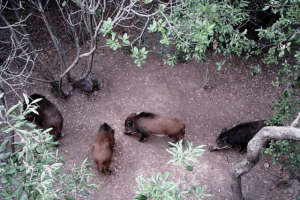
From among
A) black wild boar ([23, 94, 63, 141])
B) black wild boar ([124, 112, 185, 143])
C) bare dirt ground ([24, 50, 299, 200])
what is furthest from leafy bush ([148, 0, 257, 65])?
black wild boar ([23, 94, 63, 141])

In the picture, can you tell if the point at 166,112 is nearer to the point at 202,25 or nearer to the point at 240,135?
the point at 240,135

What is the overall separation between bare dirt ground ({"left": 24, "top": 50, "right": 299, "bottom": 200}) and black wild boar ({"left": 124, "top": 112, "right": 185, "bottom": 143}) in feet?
1.17

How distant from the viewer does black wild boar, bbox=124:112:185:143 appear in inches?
257

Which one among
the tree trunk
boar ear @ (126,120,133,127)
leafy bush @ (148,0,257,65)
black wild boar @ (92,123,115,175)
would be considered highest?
leafy bush @ (148,0,257,65)

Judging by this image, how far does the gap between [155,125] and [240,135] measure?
1.98 metres

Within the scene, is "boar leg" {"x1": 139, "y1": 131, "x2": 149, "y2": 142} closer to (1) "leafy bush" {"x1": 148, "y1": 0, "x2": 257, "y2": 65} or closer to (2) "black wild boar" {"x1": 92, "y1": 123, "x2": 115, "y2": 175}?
(2) "black wild boar" {"x1": 92, "y1": 123, "x2": 115, "y2": 175}

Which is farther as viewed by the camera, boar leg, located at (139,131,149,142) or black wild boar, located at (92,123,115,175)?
boar leg, located at (139,131,149,142)

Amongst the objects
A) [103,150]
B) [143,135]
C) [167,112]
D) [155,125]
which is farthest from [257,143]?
[167,112]

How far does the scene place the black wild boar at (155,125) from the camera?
21.4 feet

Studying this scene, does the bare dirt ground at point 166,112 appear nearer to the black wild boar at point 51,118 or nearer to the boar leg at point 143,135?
the boar leg at point 143,135

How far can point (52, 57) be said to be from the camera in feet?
27.0

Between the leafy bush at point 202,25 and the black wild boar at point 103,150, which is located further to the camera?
the black wild boar at point 103,150

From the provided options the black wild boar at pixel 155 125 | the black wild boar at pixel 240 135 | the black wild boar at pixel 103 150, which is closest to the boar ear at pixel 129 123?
the black wild boar at pixel 155 125

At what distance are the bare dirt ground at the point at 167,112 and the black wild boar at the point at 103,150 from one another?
0.30 m
